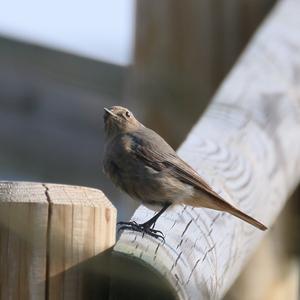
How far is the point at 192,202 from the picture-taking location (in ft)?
10.5

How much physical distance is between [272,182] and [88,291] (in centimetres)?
132

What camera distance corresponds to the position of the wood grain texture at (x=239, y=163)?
219 cm

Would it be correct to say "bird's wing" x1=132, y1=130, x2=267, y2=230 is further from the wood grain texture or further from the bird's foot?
the bird's foot

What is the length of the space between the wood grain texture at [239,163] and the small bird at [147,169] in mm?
120

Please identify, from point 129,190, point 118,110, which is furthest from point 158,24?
point 129,190

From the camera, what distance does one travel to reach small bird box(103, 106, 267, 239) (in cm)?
331

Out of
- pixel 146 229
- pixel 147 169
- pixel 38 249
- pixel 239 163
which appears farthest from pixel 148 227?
pixel 147 169

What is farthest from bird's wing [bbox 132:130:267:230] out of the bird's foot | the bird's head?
the bird's foot

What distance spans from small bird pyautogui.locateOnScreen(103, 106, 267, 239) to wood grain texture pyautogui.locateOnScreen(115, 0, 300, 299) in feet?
0.40

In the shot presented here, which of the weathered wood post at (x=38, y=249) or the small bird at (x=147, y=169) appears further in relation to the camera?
the small bird at (x=147, y=169)

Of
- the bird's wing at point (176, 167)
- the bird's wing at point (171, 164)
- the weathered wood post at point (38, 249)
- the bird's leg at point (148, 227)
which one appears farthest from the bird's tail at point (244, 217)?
the weathered wood post at point (38, 249)

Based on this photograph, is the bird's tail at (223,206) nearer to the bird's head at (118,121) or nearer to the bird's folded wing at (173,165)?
the bird's folded wing at (173,165)

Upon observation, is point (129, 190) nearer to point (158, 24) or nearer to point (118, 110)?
point (118, 110)

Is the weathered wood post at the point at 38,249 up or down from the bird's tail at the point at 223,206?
up
